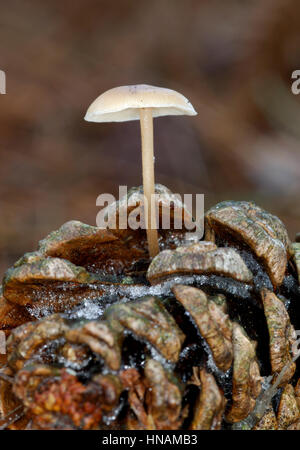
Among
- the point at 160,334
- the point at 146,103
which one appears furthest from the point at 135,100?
the point at 160,334

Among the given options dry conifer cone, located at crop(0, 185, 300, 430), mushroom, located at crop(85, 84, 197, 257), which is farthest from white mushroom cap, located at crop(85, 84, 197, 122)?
dry conifer cone, located at crop(0, 185, 300, 430)

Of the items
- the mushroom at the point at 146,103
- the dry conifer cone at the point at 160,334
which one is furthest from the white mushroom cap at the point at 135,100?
the dry conifer cone at the point at 160,334

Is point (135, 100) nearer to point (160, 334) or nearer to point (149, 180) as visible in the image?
point (149, 180)

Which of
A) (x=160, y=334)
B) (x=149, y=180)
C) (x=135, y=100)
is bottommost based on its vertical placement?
(x=160, y=334)

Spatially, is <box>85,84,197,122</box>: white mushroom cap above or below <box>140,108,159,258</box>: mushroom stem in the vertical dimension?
above

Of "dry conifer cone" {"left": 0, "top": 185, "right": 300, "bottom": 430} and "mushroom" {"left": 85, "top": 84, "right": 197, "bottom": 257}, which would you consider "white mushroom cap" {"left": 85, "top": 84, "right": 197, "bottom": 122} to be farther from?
"dry conifer cone" {"left": 0, "top": 185, "right": 300, "bottom": 430}

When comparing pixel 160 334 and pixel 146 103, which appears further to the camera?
pixel 146 103
